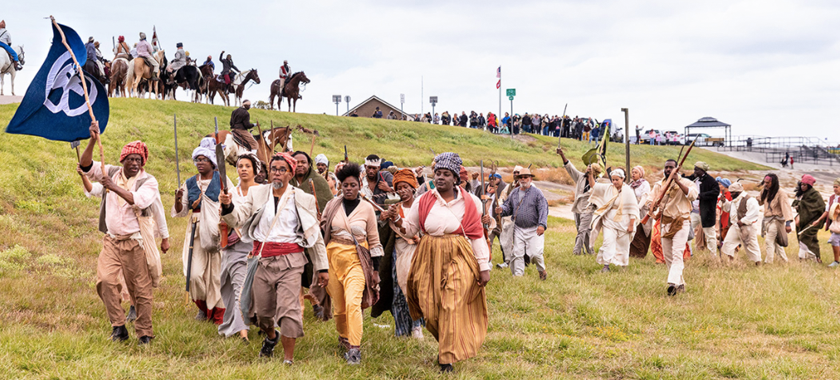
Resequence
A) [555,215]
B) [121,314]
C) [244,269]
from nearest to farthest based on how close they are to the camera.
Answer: [121,314]
[244,269]
[555,215]

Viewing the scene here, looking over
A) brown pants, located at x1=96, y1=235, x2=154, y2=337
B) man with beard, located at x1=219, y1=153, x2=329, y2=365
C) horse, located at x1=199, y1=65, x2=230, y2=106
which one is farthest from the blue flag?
horse, located at x1=199, y1=65, x2=230, y2=106

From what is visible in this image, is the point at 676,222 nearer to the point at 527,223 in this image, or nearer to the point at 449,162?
the point at 527,223

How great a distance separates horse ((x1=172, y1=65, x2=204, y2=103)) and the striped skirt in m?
25.5

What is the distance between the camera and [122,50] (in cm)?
2583

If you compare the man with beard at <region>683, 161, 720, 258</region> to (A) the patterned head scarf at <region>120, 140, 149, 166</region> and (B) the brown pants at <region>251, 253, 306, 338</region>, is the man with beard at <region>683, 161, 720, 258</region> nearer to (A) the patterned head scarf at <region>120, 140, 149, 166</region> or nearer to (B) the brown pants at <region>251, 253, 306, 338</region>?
(B) the brown pants at <region>251, 253, 306, 338</region>

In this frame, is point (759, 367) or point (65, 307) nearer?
point (759, 367)

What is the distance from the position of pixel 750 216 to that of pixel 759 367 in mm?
7210

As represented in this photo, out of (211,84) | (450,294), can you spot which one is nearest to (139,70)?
(211,84)

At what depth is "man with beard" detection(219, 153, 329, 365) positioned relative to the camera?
210 inches

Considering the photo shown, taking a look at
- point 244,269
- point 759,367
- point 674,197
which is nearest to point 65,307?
point 244,269

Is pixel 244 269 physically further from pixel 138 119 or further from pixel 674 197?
pixel 138 119

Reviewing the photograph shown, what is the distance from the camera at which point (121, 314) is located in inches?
227

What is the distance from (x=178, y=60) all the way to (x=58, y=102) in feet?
77.0

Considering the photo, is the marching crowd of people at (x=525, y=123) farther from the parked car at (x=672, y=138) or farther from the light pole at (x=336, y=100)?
the parked car at (x=672, y=138)
